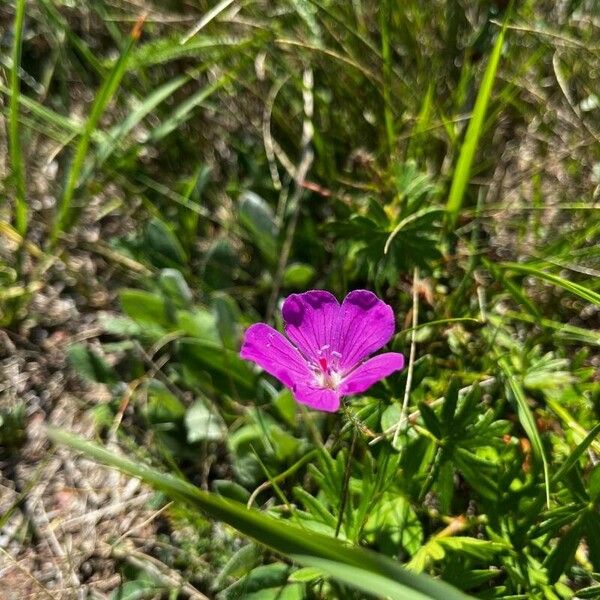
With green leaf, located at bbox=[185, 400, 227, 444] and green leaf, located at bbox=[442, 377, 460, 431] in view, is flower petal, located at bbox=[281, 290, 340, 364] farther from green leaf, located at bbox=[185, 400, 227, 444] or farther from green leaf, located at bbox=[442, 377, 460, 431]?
green leaf, located at bbox=[185, 400, 227, 444]

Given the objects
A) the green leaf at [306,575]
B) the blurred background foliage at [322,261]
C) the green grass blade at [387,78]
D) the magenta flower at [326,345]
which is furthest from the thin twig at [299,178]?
the green leaf at [306,575]

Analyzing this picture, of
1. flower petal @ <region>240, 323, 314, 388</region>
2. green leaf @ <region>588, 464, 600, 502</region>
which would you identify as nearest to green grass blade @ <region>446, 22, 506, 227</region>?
flower petal @ <region>240, 323, 314, 388</region>

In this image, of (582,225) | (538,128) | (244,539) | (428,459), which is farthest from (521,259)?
(244,539)

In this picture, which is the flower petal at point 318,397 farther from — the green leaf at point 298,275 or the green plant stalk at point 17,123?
the green plant stalk at point 17,123

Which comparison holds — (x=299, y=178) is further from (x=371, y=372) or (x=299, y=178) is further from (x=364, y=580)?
(x=364, y=580)

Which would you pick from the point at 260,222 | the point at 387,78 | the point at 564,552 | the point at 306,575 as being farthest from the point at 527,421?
the point at 387,78
